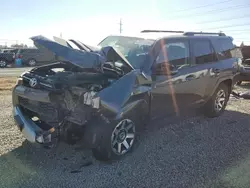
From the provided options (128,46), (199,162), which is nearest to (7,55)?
(128,46)

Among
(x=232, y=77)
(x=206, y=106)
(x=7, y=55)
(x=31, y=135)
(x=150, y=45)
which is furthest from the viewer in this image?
(x=7, y=55)

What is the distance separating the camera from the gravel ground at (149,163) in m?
3.47

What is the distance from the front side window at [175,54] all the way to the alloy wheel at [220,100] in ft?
5.89

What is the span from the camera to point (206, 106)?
20.8ft

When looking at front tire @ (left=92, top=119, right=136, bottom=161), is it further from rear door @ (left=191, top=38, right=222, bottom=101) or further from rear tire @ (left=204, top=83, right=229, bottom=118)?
rear tire @ (left=204, top=83, right=229, bottom=118)

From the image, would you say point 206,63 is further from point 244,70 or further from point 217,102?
point 244,70

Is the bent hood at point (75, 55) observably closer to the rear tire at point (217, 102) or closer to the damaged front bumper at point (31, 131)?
the damaged front bumper at point (31, 131)

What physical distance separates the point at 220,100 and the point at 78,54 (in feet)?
13.8

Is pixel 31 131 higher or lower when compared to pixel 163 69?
lower

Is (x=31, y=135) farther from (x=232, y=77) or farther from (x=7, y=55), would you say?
(x=7, y=55)

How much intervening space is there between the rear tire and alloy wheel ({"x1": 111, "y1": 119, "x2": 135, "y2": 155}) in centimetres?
282

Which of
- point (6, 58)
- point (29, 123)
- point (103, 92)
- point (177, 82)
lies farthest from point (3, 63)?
point (103, 92)

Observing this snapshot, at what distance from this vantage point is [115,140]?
3977 millimetres

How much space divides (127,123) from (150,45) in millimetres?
1455
